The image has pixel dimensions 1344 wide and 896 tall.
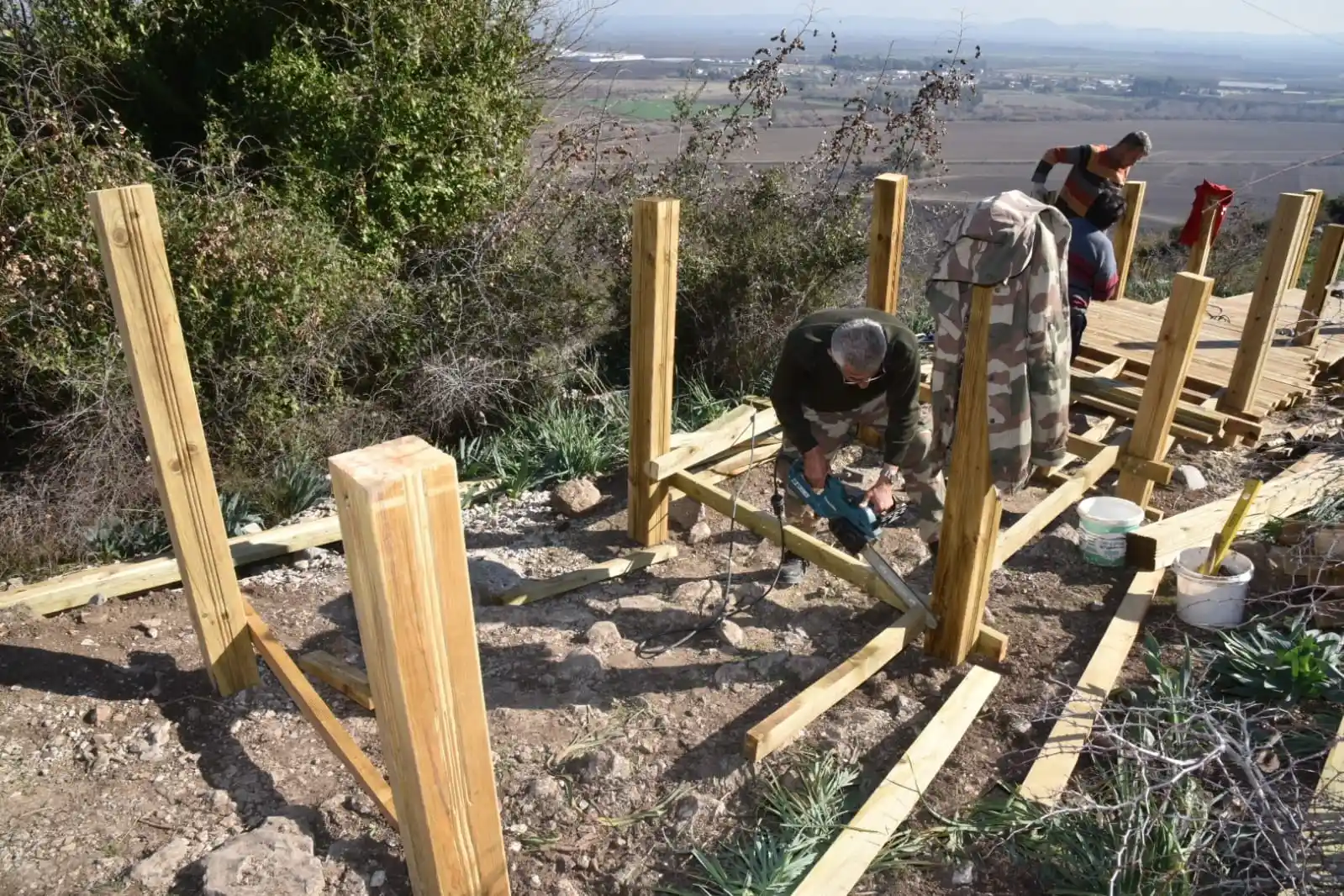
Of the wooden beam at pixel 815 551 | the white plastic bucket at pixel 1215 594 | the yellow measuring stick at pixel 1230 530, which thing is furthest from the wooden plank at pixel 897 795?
the yellow measuring stick at pixel 1230 530

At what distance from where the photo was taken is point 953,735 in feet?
11.4

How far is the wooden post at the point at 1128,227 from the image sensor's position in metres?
8.23

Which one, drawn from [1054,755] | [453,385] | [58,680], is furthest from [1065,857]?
[453,385]

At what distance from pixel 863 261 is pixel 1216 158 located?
123 feet

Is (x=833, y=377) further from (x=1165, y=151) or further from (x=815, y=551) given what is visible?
(x=1165, y=151)

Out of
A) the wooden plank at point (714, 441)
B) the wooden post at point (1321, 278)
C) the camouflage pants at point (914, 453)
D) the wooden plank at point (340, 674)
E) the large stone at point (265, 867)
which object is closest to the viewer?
the large stone at point (265, 867)

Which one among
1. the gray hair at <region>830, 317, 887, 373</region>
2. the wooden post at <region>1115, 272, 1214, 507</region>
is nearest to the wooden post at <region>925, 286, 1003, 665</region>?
the gray hair at <region>830, 317, 887, 373</region>

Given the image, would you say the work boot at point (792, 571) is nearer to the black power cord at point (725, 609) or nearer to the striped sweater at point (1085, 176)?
the black power cord at point (725, 609)

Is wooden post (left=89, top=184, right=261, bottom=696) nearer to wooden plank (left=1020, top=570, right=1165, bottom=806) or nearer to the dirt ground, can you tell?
the dirt ground

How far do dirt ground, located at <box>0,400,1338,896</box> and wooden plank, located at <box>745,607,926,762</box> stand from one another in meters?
0.14

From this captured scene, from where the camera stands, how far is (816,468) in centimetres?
412

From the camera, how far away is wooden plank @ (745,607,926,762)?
10.8 ft

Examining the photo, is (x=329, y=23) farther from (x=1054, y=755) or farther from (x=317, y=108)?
(x=1054, y=755)

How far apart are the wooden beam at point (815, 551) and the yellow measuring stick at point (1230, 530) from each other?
42.1 inches
